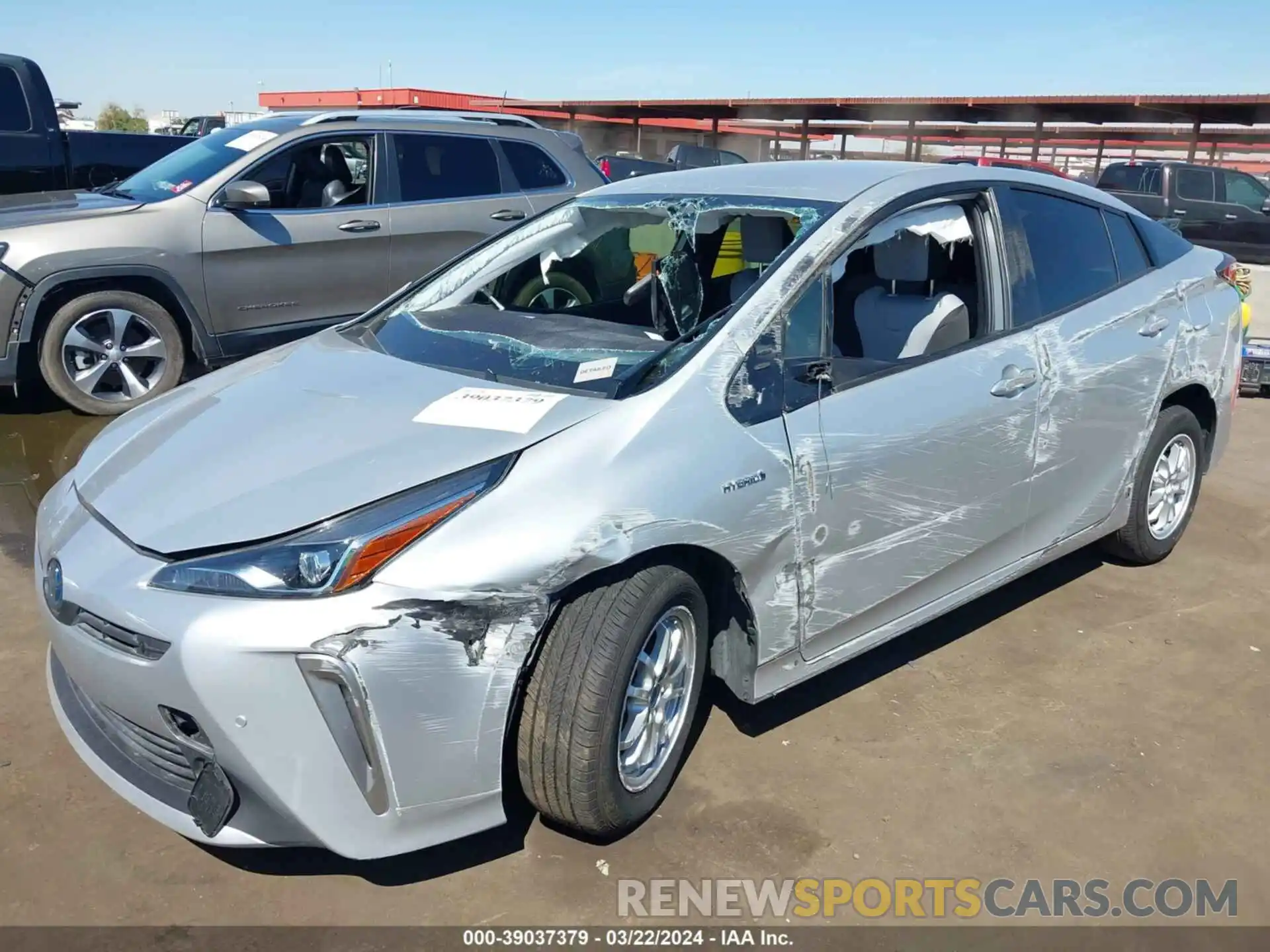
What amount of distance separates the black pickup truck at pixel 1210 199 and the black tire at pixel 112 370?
14855mm

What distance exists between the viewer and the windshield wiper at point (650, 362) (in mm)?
2643

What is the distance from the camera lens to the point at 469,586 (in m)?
2.17

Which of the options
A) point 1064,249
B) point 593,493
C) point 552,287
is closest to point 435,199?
point 552,287

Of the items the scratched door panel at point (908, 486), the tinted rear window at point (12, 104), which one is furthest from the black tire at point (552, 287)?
the tinted rear window at point (12, 104)

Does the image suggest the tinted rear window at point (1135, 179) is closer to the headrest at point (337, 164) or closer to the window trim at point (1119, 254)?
the headrest at point (337, 164)

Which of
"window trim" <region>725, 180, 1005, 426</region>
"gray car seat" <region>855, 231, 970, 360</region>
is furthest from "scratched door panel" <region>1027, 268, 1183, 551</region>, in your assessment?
"gray car seat" <region>855, 231, 970, 360</region>

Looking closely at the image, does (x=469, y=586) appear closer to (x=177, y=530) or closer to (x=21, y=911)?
(x=177, y=530)

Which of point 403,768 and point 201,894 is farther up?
point 403,768

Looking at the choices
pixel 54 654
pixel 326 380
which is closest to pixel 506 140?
pixel 326 380

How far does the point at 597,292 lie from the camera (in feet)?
12.7

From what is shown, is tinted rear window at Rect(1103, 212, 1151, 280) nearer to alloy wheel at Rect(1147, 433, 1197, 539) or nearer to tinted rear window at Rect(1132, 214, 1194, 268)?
tinted rear window at Rect(1132, 214, 1194, 268)

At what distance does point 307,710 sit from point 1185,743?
2.59 metres

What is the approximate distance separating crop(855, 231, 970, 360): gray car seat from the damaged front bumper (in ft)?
5.55

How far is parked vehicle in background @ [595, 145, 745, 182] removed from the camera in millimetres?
14344
